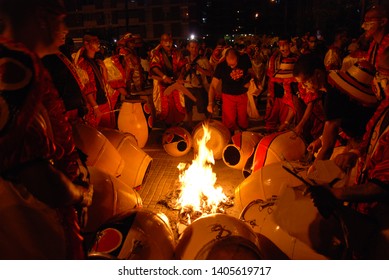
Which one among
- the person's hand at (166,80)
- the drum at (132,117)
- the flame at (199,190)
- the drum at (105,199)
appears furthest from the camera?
the person's hand at (166,80)

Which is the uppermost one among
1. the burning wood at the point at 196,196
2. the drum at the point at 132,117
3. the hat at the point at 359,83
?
the hat at the point at 359,83

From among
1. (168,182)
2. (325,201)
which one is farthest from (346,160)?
(168,182)

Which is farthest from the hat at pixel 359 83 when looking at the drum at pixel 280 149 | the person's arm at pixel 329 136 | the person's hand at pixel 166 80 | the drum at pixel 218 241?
the person's hand at pixel 166 80

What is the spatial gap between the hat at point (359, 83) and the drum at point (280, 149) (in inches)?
71.1

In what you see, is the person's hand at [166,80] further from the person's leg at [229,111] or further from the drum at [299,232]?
the drum at [299,232]

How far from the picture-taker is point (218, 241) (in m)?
2.58

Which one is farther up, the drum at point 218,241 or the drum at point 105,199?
the drum at point 218,241

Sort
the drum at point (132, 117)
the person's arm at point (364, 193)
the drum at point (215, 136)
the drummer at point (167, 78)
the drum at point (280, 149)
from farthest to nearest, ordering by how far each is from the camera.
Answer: the drummer at point (167, 78) < the drum at point (132, 117) < the drum at point (215, 136) < the drum at point (280, 149) < the person's arm at point (364, 193)

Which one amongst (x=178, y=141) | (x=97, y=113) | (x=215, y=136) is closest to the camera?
(x=97, y=113)

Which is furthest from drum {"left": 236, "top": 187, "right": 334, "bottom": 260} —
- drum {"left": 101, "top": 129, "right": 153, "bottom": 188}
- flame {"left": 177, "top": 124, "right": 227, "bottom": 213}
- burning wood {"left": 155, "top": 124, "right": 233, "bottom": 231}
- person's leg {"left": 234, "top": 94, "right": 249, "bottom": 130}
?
person's leg {"left": 234, "top": 94, "right": 249, "bottom": 130}

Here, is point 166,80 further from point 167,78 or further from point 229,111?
point 229,111

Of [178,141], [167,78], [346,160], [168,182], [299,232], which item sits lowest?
[168,182]

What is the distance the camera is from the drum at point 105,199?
3.46m

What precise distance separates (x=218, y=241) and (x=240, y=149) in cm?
330
